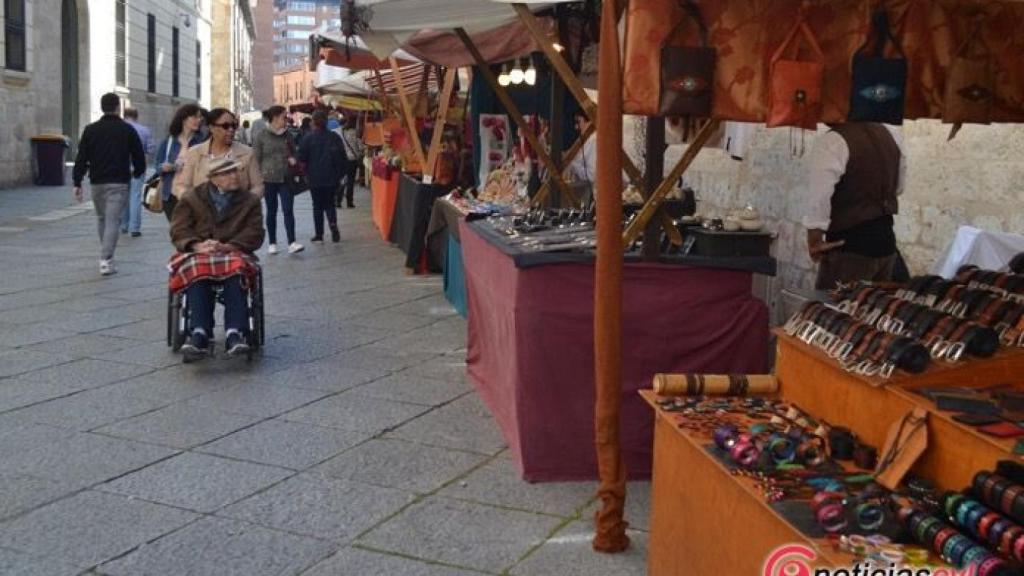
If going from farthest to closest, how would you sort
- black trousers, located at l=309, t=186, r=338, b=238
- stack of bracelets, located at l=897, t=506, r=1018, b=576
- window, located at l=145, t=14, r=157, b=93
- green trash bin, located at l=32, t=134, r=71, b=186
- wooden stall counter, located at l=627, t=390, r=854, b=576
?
window, located at l=145, t=14, r=157, b=93, green trash bin, located at l=32, t=134, r=71, b=186, black trousers, located at l=309, t=186, r=338, b=238, wooden stall counter, located at l=627, t=390, r=854, b=576, stack of bracelets, located at l=897, t=506, r=1018, b=576

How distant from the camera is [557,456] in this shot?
442 cm

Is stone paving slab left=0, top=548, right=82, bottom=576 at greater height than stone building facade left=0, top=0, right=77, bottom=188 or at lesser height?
lesser

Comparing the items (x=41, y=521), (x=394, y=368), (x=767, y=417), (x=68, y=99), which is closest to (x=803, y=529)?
(x=767, y=417)

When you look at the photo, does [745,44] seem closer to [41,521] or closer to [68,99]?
[41,521]

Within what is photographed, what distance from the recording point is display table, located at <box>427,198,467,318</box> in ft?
26.5

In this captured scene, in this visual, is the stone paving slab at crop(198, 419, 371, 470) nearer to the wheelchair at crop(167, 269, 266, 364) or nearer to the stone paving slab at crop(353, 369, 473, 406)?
the stone paving slab at crop(353, 369, 473, 406)

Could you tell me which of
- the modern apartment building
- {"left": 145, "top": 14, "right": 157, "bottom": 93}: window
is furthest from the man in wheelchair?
the modern apartment building

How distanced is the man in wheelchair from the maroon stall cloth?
8.40ft

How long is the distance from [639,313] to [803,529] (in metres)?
2.10

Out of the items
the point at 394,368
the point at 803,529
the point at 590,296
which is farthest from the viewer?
the point at 394,368

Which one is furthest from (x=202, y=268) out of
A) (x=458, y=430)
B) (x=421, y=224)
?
(x=421, y=224)

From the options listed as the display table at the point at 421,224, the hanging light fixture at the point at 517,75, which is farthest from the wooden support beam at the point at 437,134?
the hanging light fixture at the point at 517,75

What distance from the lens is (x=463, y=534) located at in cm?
386

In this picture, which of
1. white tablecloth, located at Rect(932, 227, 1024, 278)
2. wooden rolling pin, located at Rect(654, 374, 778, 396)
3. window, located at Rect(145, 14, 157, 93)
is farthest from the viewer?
window, located at Rect(145, 14, 157, 93)
